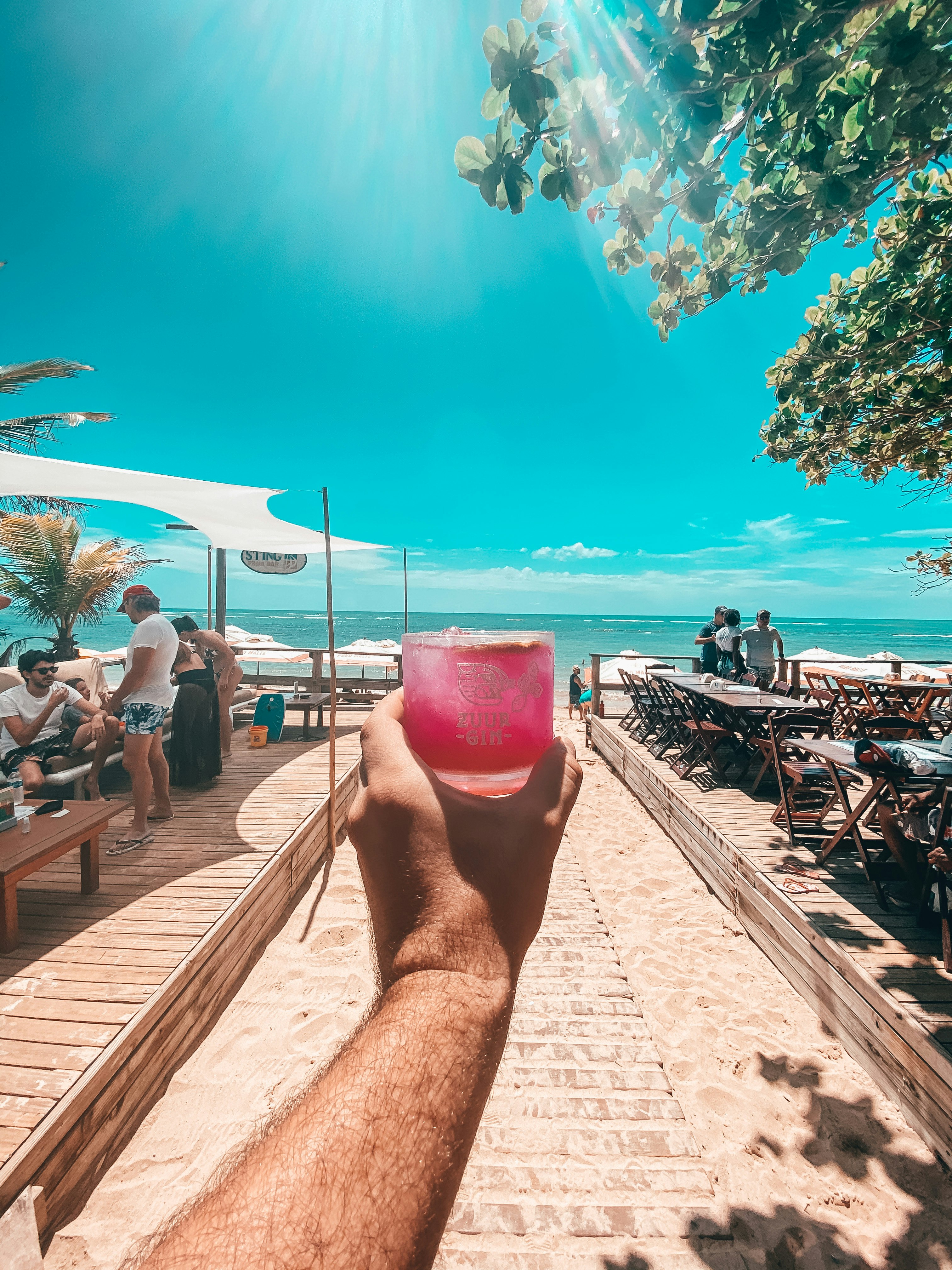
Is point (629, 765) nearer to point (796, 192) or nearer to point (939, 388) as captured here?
point (939, 388)

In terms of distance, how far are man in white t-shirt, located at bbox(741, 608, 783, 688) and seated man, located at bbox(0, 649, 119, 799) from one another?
318 inches

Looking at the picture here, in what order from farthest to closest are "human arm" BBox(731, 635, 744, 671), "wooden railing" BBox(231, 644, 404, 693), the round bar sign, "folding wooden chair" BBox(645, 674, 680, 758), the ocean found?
the ocean
the round bar sign
"wooden railing" BBox(231, 644, 404, 693)
"human arm" BBox(731, 635, 744, 671)
"folding wooden chair" BBox(645, 674, 680, 758)

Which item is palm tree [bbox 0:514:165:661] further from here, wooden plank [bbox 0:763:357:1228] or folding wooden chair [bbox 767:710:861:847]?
folding wooden chair [bbox 767:710:861:847]

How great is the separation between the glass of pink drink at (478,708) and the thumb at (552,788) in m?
0.08

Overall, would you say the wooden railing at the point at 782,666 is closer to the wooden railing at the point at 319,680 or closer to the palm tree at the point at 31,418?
the wooden railing at the point at 319,680

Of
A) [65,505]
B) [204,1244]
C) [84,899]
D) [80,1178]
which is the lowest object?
[80,1178]

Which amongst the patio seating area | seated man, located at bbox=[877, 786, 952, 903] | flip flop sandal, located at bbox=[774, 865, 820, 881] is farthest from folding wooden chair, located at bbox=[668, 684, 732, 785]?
seated man, located at bbox=[877, 786, 952, 903]

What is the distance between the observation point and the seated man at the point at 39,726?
4.11 m

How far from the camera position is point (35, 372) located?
8609 mm

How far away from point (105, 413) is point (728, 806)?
444 inches

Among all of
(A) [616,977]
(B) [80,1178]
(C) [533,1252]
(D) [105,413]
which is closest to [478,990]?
(C) [533,1252]

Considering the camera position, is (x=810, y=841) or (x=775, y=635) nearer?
(x=810, y=841)

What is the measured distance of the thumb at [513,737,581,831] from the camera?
1067 millimetres

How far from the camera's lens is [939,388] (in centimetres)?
345
